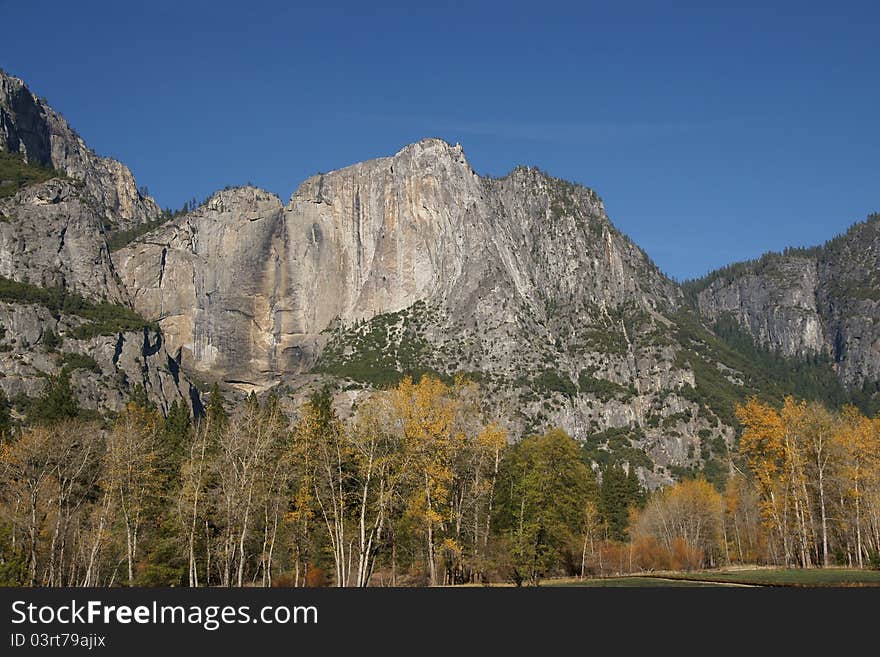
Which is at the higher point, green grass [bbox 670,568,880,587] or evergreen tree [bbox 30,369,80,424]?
evergreen tree [bbox 30,369,80,424]

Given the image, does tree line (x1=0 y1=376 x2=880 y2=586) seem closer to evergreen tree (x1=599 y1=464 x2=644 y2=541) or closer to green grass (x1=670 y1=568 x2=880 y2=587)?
green grass (x1=670 y1=568 x2=880 y2=587)

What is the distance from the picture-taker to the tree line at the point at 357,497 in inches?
2302

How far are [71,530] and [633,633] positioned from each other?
5517 cm

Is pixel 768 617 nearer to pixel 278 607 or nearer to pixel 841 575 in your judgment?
pixel 278 607

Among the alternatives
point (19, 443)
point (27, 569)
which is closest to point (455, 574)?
point (27, 569)

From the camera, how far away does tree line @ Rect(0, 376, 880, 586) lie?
5847 cm

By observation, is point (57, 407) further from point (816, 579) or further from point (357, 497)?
point (816, 579)

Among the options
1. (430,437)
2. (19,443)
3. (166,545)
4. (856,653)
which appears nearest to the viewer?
(856,653)

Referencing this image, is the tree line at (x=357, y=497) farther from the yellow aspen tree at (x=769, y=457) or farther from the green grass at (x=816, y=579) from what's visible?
the green grass at (x=816, y=579)

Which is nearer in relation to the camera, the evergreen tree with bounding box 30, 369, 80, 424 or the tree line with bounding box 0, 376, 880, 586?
the tree line with bounding box 0, 376, 880, 586

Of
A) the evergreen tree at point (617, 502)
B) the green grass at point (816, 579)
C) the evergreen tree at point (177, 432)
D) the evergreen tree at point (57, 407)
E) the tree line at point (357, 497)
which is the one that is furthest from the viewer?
the evergreen tree at point (617, 502)

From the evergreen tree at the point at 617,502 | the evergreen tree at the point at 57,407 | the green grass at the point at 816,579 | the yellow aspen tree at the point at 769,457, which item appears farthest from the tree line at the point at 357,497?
the evergreen tree at the point at 617,502

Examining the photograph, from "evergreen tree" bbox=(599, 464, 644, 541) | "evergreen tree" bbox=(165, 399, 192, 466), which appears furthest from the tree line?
"evergreen tree" bbox=(599, 464, 644, 541)

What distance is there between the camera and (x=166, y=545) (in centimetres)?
6291
